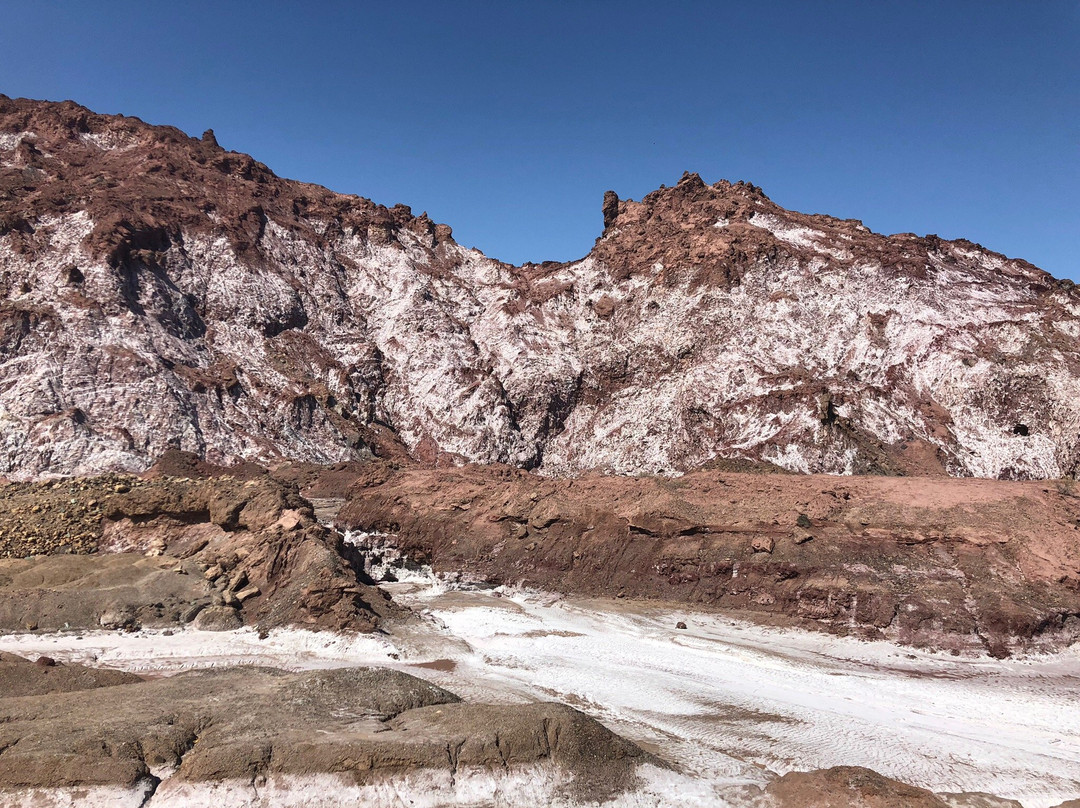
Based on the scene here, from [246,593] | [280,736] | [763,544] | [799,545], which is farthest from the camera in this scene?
[763,544]

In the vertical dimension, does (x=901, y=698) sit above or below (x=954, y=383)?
below

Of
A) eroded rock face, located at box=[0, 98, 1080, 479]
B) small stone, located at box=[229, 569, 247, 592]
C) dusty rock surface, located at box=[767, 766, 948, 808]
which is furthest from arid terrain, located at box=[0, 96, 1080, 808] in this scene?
eroded rock face, located at box=[0, 98, 1080, 479]

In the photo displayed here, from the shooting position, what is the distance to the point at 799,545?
17.6 m

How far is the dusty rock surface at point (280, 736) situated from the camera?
245 inches

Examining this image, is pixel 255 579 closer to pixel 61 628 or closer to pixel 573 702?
pixel 61 628

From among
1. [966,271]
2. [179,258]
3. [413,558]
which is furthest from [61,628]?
[966,271]

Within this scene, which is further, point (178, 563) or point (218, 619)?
point (178, 563)

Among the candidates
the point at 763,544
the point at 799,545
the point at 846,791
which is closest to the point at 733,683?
the point at 846,791

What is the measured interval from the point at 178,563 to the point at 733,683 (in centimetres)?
1332

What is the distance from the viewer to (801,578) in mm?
16922

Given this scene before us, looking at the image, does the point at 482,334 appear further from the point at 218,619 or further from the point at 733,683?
the point at 733,683

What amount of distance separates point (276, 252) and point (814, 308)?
42.4 m

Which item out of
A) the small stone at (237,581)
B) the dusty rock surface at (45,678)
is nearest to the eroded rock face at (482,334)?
the small stone at (237,581)

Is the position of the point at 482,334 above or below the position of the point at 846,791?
above
